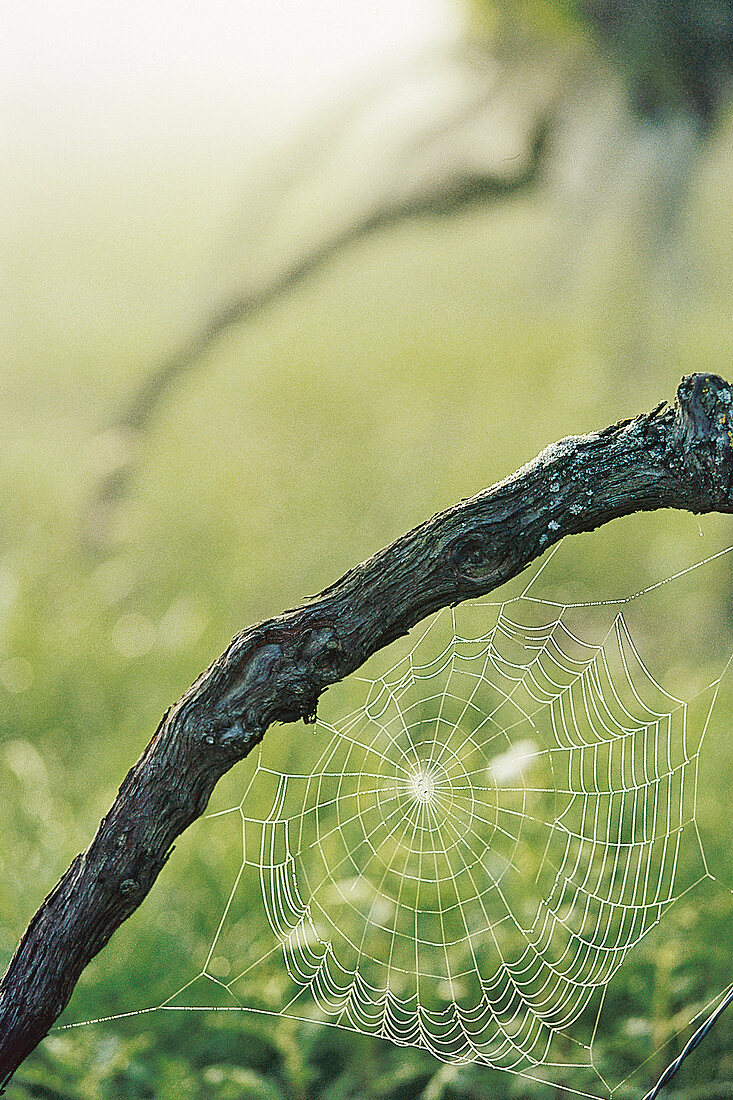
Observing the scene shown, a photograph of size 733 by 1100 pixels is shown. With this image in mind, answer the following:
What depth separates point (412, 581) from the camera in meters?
0.49

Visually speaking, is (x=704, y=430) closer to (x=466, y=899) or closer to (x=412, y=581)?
(x=412, y=581)

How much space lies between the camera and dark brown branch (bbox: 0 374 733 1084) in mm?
488

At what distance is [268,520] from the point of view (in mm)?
2545

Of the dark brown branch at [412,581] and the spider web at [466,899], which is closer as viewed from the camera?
the dark brown branch at [412,581]

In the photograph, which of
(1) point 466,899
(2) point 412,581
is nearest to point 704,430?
(2) point 412,581

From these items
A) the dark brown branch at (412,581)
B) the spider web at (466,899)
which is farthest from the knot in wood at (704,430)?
the spider web at (466,899)

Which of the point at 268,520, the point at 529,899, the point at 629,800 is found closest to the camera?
the point at 529,899

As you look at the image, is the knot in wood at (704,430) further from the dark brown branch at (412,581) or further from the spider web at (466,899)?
the spider web at (466,899)

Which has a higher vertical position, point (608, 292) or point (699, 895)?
point (608, 292)

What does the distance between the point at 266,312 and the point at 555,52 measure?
0.85 meters

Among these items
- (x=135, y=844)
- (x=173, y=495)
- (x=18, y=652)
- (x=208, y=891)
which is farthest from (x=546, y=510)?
(x=173, y=495)

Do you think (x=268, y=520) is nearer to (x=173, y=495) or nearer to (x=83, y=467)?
(x=173, y=495)

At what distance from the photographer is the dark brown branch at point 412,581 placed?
488mm

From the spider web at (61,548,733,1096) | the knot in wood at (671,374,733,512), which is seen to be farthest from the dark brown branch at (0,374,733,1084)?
the spider web at (61,548,733,1096)
